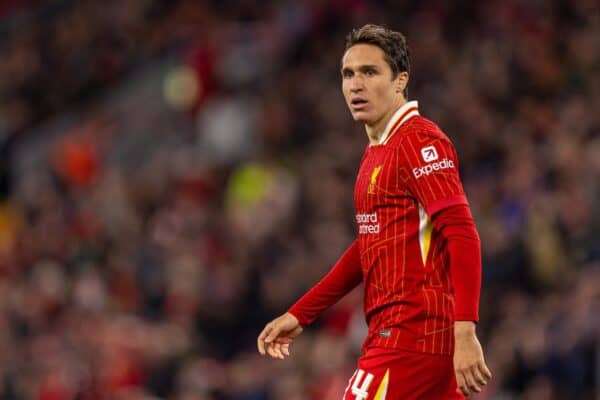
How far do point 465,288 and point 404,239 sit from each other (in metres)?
0.47

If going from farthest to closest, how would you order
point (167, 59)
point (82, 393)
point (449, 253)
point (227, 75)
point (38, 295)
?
point (167, 59) < point (227, 75) < point (38, 295) < point (82, 393) < point (449, 253)

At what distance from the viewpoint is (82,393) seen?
12875 mm

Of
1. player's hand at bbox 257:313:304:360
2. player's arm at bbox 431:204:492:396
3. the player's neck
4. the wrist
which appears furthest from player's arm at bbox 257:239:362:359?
the wrist

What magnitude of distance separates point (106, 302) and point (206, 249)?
3.91 feet

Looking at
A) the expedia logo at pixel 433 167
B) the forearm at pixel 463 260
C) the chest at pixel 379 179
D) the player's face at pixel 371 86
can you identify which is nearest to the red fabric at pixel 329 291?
the chest at pixel 379 179

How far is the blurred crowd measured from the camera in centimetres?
1129

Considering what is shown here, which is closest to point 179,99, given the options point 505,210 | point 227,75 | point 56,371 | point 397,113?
point 227,75

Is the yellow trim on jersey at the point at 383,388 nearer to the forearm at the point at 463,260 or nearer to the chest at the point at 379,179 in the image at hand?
the forearm at the point at 463,260

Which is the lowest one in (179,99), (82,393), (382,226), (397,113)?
(82,393)

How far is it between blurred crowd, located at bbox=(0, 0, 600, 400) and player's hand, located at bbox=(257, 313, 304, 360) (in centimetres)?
424

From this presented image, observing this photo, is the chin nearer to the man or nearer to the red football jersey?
the man

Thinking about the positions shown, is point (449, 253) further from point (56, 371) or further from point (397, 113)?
point (56, 371)

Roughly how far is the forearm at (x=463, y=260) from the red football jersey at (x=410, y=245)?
0.15m

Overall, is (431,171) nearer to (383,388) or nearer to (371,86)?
(371,86)
